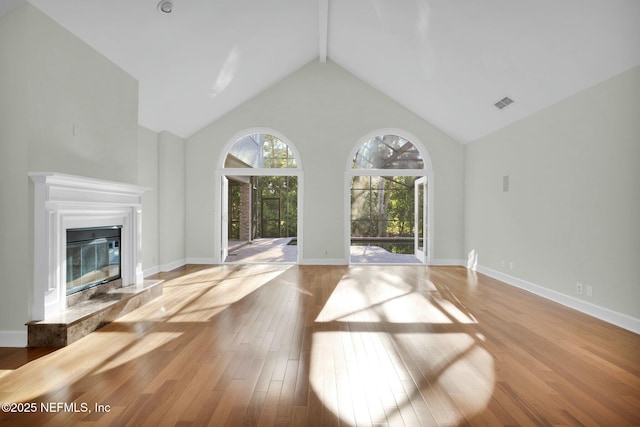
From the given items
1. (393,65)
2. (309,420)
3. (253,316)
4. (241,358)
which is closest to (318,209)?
(393,65)

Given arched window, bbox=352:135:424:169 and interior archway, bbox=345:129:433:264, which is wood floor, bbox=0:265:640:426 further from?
arched window, bbox=352:135:424:169

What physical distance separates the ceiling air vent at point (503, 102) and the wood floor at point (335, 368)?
9.26ft

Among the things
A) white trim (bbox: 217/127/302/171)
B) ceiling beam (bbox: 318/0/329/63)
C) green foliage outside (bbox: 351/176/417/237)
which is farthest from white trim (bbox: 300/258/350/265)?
green foliage outside (bbox: 351/176/417/237)

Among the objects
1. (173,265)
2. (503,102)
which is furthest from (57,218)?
(503,102)

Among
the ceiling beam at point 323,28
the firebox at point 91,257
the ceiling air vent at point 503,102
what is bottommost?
the firebox at point 91,257

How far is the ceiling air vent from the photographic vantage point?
4.96m

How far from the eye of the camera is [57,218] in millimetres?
3051

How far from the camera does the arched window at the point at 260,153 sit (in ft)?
23.7

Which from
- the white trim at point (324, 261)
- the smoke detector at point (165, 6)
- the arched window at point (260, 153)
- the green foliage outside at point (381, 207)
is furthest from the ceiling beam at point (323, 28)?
the green foliage outside at point (381, 207)

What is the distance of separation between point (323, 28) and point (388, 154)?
8.91 ft

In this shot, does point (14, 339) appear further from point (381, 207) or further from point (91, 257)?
point (381, 207)

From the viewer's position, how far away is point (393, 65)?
5828 mm

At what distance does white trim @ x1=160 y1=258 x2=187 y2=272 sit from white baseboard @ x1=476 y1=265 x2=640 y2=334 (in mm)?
5787

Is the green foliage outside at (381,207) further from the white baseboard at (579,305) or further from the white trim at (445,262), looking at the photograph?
the white baseboard at (579,305)
